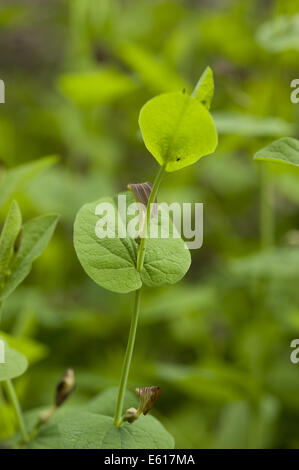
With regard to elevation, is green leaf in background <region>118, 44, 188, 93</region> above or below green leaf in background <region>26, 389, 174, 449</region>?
above

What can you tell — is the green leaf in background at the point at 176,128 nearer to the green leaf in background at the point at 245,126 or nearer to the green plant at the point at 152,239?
the green plant at the point at 152,239

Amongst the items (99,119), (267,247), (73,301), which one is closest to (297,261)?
(267,247)

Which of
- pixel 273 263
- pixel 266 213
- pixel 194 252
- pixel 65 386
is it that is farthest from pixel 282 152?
pixel 194 252

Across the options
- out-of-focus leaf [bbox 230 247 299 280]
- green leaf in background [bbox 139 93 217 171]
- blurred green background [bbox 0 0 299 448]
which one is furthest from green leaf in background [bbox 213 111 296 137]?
green leaf in background [bbox 139 93 217 171]

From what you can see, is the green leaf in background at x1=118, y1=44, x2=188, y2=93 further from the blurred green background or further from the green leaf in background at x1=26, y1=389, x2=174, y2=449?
the green leaf in background at x1=26, y1=389, x2=174, y2=449

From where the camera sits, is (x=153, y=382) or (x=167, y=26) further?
(x=167, y=26)

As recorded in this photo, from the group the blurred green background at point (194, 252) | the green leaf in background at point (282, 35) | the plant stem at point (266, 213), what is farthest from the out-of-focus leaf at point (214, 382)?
the green leaf in background at point (282, 35)
